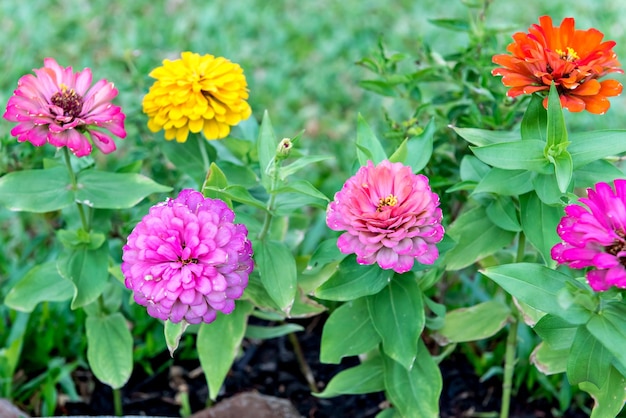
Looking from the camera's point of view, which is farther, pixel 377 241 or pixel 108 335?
pixel 108 335

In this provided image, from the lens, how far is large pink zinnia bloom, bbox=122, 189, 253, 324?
5.11 ft

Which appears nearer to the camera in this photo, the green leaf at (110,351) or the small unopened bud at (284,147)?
the small unopened bud at (284,147)

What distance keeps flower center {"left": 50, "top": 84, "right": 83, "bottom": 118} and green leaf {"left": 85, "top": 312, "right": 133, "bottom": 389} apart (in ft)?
2.07

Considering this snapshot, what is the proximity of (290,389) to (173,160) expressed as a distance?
875 mm

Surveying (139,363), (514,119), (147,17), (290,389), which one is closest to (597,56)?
(514,119)

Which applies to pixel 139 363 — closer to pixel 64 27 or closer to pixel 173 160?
pixel 173 160

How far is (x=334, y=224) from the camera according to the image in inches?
63.9

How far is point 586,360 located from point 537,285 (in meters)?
0.20

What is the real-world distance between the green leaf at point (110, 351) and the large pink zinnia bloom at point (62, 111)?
54cm

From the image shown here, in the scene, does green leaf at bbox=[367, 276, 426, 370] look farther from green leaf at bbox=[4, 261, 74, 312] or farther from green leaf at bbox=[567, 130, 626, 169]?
green leaf at bbox=[4, 261, 74, 312]

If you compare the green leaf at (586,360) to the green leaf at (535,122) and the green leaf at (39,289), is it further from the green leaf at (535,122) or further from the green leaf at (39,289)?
the green leaf at (39,289)

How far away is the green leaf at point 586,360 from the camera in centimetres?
167

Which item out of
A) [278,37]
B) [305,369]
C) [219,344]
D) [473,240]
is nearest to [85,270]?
[219,344]

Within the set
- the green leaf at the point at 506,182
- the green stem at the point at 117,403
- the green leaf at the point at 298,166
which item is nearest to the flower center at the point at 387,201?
the green leaf at the point at 298,166
